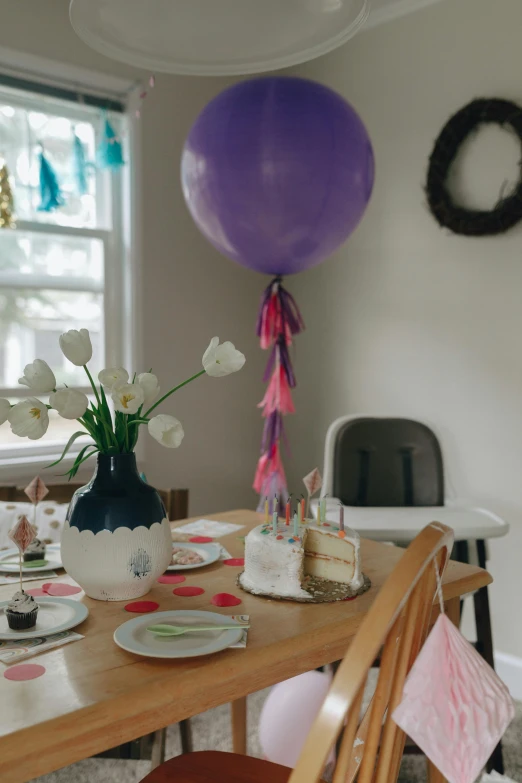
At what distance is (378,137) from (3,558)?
2294 millimetres

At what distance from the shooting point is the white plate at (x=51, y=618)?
3.62 feet

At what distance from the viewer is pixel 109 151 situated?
9.23 ft

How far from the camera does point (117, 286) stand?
302 cm

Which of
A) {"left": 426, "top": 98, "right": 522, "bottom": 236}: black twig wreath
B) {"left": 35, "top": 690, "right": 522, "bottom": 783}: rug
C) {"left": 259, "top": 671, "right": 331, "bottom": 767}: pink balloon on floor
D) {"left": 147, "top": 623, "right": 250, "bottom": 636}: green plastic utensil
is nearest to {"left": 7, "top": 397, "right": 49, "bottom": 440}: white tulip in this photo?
{"left": 147, "top": 623, "right": 250, "bottom": 636}: green plastic utensil

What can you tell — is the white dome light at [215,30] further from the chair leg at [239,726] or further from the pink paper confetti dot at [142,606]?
the chair leg at [239,726]

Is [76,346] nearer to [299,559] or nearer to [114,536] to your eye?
[114,536]

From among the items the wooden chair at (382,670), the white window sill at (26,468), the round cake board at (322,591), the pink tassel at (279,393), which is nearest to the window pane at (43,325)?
the white window sill at (26,468)

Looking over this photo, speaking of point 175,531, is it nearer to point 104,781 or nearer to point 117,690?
point 104,781

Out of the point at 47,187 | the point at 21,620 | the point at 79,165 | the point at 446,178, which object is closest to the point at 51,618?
the point at 21,620

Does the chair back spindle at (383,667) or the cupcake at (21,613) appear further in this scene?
the cupcake at (21,613)

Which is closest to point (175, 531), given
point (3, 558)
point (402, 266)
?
point (3, 558)

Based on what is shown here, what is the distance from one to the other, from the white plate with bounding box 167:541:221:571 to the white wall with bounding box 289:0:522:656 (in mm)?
1267

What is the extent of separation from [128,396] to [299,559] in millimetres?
421

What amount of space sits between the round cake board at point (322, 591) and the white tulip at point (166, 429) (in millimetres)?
317
